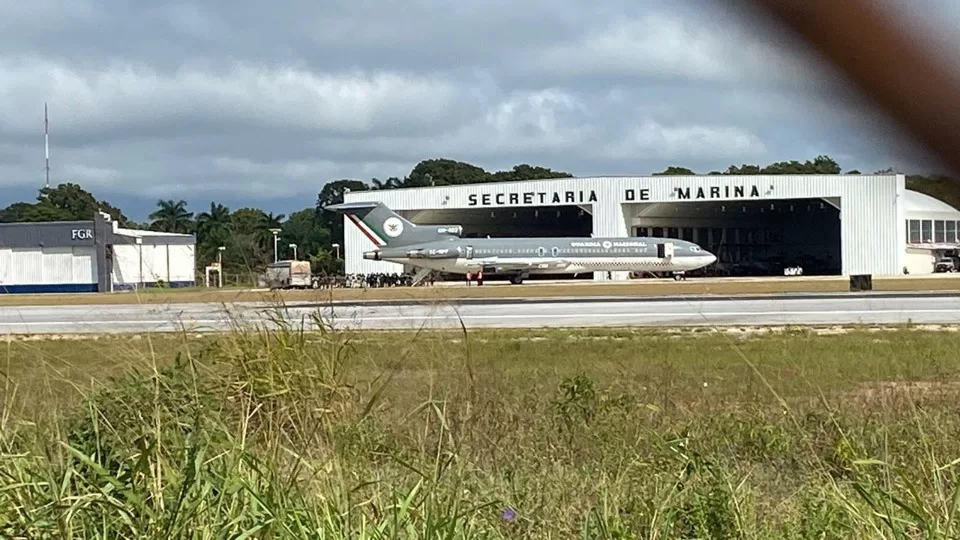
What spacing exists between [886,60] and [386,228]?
62.3 metres

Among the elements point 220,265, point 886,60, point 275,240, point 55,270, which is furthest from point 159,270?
point 55,270

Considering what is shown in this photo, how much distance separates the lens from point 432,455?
236 inches

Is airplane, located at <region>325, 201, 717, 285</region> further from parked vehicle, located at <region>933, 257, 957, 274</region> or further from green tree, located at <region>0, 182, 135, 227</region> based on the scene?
green tree, located at <region>0, 182, 135, 227</region>

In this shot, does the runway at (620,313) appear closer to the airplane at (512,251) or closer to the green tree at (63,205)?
the green tree at (63,205)

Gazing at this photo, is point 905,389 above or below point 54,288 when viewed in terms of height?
below

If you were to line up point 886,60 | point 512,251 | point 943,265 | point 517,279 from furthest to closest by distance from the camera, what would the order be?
point 943,265
point 517,279
point 512,251
point 886,60

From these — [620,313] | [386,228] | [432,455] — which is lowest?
[620,313]

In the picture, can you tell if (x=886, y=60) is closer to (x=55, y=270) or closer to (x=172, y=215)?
(x=172, y=215)

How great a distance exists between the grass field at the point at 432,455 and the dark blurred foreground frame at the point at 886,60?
3.31 m

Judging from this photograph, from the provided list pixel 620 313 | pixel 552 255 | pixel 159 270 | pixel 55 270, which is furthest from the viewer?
pixel 55 270

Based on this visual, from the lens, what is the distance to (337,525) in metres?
4.06

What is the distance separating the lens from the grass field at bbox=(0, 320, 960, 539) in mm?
4059

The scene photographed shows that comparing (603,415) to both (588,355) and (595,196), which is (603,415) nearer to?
(588,355)

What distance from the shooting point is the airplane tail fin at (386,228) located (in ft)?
204
